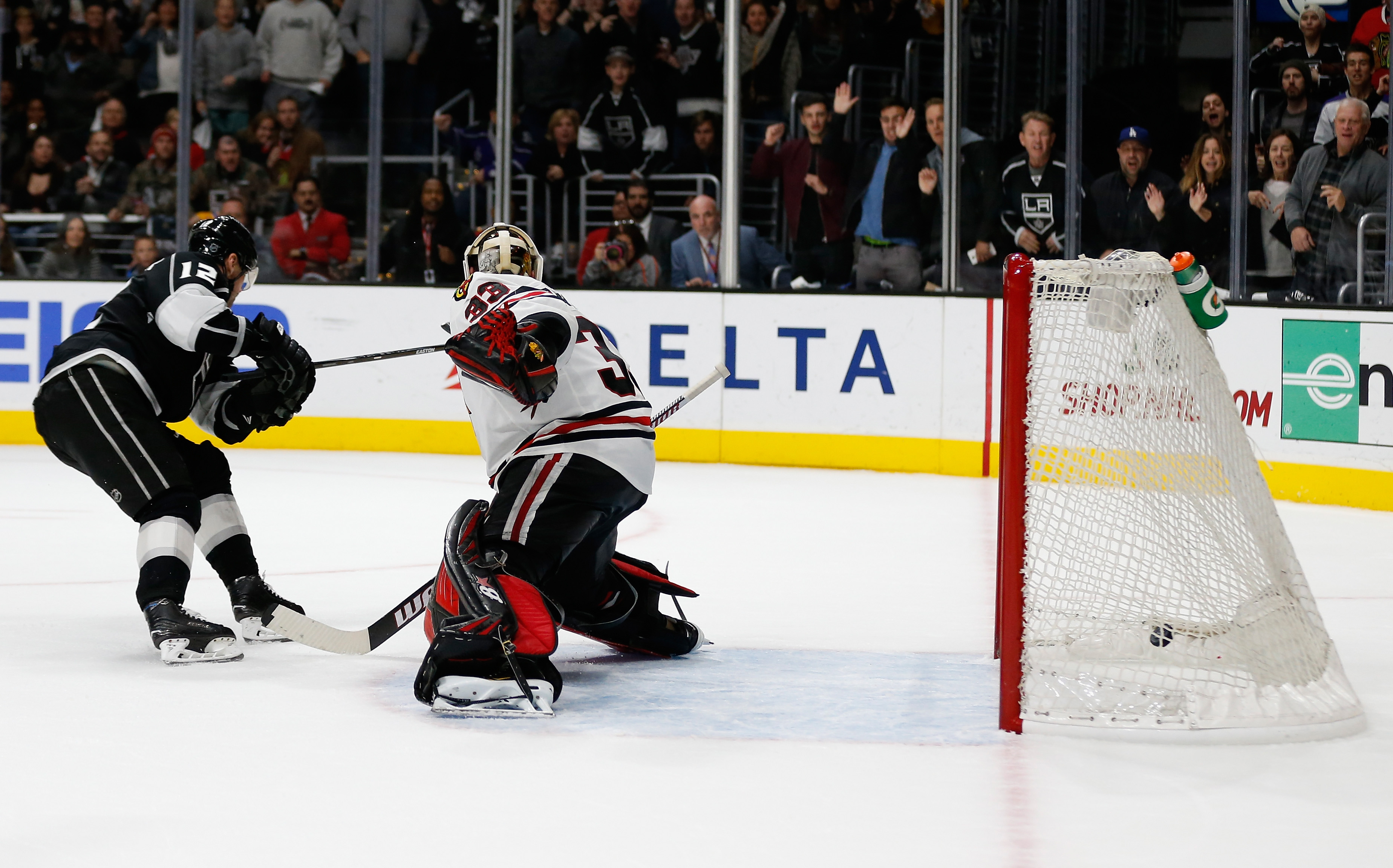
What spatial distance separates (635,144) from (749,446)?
2030 mm

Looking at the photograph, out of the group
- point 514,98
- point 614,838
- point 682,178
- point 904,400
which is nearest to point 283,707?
point 614,838

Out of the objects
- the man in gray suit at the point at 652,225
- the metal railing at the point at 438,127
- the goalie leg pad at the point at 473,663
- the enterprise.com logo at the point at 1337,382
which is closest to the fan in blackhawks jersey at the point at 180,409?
the goalie leg pad at the point at 473,663

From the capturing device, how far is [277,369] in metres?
3.56

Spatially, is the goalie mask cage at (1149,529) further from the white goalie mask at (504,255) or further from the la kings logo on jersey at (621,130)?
the la kings logo on jersey at (621,130)

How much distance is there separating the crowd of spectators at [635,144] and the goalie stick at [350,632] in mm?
4279

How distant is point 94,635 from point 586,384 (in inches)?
54.0

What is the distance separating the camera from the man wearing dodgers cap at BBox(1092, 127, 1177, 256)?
7.19 meters

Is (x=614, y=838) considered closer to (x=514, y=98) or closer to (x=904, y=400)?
(x=904, y=400)

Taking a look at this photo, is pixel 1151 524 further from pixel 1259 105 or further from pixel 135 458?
pixel 1259 105

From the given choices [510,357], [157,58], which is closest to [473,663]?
[510,357]

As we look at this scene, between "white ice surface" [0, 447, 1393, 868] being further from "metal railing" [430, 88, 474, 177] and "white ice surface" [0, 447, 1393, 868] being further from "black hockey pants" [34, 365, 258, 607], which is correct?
"metal railing" [430, 88, 474, 177]

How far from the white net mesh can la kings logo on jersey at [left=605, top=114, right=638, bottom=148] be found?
233 inches

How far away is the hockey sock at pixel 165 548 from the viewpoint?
134 inches

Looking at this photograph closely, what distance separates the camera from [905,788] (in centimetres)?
247
